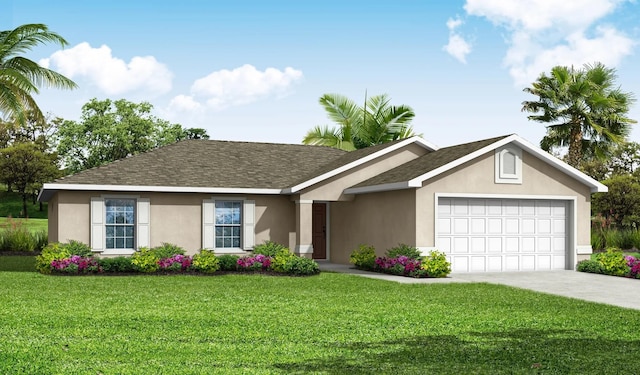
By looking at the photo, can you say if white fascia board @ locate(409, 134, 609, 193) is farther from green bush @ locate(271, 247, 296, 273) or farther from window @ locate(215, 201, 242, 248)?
window @ locate(215, 201, 242, 248)

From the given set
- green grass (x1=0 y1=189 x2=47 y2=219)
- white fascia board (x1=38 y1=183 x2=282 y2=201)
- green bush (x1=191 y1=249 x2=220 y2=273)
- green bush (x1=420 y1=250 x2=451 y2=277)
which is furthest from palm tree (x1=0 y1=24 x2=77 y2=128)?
green grass (x1=0 y1=189 x2=47 y2=219)

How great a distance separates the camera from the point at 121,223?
851 inches

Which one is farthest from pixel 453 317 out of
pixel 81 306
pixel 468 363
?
pixel 81 306

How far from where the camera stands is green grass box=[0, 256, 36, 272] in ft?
69.6

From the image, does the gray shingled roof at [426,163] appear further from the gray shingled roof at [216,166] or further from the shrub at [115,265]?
the shrub at [115,265]

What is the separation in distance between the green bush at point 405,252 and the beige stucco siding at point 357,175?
321cm

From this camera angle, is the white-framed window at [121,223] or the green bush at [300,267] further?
the white-framed window at [121,223]

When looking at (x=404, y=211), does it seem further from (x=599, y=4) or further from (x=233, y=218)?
(x=599, y=4)

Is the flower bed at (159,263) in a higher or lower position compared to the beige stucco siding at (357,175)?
lower

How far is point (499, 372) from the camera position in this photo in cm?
805

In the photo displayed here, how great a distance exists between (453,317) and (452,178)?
29.1 ft

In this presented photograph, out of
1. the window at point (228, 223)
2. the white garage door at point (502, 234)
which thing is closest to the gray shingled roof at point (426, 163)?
the white garage door at point (502, 234)

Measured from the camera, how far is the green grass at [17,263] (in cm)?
2120

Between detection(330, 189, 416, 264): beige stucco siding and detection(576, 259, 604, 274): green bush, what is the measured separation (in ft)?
18.0
